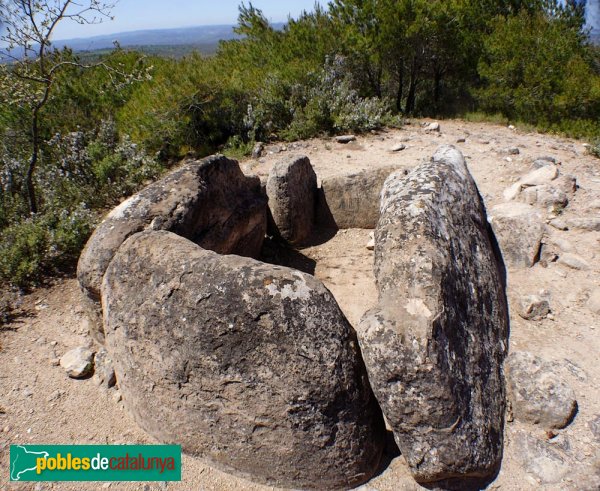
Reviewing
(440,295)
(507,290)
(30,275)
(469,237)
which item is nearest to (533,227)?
(507,290)

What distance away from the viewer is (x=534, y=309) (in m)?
4.01

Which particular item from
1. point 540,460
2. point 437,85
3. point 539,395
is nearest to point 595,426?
point 539,395

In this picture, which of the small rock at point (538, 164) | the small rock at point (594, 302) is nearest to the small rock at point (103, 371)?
the small rock at point (594, 302)

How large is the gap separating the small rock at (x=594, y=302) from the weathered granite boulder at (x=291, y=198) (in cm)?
309

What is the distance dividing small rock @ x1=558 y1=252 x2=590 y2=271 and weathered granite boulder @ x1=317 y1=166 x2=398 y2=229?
210 cm

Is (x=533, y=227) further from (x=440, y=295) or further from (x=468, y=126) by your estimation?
(x=468, y=126)

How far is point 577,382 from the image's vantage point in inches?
133

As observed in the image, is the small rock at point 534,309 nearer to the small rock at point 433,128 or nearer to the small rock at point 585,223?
the small rock at point 585,223

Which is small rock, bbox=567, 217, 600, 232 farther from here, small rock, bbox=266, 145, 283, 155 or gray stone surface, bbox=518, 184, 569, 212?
small rock, bbox=266, 145, 283, 155

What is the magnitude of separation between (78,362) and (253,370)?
76.6 inches

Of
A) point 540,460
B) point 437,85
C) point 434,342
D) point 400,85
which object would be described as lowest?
point 540,460

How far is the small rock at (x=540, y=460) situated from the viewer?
9.13 ft

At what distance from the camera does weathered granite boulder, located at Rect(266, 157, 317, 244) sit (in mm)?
5336

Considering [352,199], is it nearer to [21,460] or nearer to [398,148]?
[398,148]
